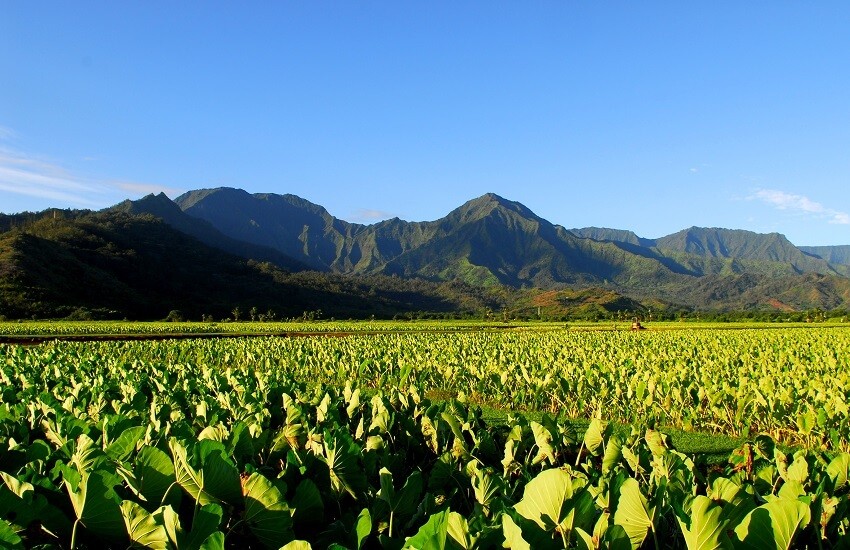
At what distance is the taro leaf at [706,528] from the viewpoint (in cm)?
183

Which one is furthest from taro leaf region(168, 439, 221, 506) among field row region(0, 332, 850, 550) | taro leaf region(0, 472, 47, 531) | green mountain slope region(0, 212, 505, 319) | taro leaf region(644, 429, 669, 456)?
green mountain slope region(0, 212, 505, 319)

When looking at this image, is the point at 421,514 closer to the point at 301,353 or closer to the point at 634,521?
the point at 634,521

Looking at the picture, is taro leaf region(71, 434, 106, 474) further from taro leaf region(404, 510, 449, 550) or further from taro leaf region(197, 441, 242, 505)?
taro leaf region(404, 510, 449, 550)

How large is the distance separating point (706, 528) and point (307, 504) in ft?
5.09

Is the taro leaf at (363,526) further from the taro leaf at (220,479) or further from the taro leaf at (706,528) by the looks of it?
the taro leaf at (706,528)

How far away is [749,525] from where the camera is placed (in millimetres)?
1949

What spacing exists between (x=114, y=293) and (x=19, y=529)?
7702 centimetres

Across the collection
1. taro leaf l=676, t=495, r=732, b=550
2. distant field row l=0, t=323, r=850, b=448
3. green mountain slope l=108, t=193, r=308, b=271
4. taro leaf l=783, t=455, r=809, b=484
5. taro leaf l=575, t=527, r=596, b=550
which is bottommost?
distant field row l=0, t=323, r=850, b=448

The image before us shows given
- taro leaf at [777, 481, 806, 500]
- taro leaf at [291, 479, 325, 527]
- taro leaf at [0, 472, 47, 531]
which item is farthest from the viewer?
taro leaf at [291, 479, 325, 527]

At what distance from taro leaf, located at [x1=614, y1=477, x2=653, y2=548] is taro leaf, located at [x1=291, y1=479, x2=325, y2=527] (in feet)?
3.99

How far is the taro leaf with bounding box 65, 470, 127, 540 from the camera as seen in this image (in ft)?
6.75

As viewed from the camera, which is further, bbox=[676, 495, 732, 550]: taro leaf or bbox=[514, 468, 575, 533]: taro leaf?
bbox=[514, 468, 575, 533]: taro leaf

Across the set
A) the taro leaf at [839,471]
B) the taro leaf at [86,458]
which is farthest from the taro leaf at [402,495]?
the taro leaf at [839,471]

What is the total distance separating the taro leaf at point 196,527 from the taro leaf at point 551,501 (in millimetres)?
1032
